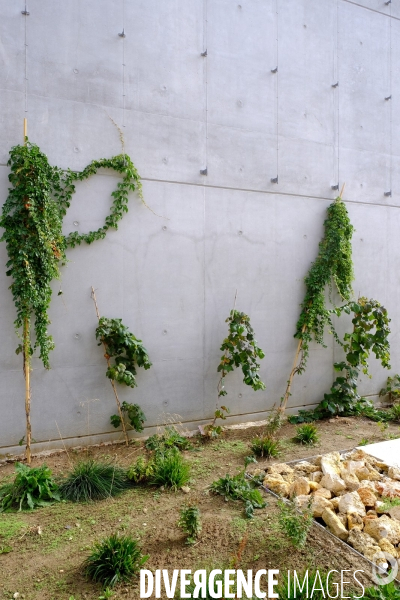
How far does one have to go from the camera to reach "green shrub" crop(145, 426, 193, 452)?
462 cm

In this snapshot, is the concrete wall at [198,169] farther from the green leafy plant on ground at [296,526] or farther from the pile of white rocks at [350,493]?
the green leafy plant on ground at [296,526]

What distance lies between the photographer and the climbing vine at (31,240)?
4195 millimetres

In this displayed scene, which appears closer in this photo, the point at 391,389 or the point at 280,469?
the point at 280,469

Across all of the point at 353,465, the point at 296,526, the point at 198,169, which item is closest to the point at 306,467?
the point at 353,465

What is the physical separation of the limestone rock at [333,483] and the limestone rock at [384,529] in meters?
0.50

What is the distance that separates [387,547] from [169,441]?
7.50 feet

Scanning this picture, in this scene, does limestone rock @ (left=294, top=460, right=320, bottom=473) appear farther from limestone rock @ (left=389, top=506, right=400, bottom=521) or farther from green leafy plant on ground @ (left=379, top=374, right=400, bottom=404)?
green leafy plant on ground @ (left=379, top=374, right=400, bottom=404)

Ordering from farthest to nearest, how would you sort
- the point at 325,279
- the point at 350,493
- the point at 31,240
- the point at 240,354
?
1. the point at 325,279
2. the point at 240,354
3. the point at 31,240
4. the point at 350,493

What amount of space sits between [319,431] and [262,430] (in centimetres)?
68

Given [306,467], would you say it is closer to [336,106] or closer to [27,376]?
[27,376]

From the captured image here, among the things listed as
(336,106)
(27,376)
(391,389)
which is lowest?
(391,389)

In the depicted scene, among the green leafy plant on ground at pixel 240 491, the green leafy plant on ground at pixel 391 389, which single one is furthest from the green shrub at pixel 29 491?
the green leafy plant on ground at pixel 391 389

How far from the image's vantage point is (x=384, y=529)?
9.70ft

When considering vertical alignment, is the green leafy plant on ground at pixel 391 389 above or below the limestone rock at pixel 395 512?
above
